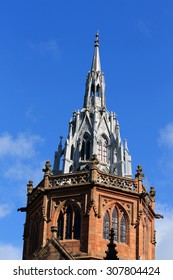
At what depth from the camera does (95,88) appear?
163ft

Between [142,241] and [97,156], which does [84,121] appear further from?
[142,241]

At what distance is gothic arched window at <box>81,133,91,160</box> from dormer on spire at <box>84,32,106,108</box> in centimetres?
301

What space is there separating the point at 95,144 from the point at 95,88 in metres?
5.69

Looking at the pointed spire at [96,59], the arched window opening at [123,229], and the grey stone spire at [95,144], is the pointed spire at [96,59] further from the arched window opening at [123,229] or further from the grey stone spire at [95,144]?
the arched window opening at [123,229]

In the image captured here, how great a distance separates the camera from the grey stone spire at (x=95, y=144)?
4556cm

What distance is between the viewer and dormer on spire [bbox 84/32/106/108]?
160 ft

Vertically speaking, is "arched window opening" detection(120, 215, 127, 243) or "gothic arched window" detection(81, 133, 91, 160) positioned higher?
"gothic arched window" detection(81, 133, 91, 160)

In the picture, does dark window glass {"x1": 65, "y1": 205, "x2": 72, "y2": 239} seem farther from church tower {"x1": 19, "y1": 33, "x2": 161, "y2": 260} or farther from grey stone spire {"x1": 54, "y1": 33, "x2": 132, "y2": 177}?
grey stone spire {"x1": 54, "y1": 33, "x2": 132, "y2": 177}

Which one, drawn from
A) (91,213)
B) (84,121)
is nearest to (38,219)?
(91,213)

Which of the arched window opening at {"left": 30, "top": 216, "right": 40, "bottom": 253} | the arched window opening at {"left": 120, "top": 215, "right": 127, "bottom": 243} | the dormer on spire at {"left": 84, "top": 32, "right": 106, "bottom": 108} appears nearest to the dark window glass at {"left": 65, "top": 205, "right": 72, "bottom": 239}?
the arched window opening at {"left": 30, "top": 216, "right": 40, "bottom": 253}

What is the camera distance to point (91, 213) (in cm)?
3981

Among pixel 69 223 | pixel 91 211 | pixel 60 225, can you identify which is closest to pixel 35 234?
pixel 60 225

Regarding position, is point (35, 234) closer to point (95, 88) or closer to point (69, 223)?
point (69, 223)
